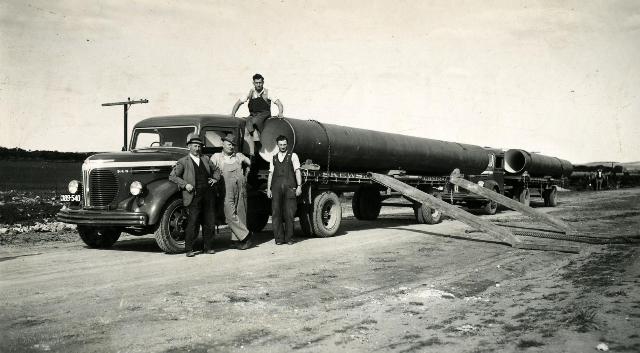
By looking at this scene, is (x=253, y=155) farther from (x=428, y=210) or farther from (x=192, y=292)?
(x=428, y=210)

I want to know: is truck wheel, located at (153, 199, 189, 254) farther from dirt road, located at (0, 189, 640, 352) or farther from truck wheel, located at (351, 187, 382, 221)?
truck wheel, located at (351, 187, 382, 221)

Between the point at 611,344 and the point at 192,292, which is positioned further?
the point at 192,292

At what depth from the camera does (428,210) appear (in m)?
14.7

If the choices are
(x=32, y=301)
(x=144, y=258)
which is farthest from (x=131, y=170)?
(x=32, y=301)

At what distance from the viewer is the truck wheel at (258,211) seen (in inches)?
422

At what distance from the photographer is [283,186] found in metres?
9.84

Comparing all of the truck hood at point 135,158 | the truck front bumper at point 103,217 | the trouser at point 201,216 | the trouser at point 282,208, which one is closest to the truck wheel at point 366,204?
the trouser at point 282,208

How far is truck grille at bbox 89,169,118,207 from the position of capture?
9.01m

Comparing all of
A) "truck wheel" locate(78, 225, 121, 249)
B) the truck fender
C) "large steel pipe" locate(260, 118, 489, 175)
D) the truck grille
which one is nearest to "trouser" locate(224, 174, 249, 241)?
the truck fender

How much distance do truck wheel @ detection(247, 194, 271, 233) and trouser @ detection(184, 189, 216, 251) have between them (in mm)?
1909

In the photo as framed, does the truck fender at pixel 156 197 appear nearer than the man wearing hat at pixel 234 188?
Yes

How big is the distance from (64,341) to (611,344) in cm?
404

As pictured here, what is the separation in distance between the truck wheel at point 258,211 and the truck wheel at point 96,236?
2.47 m

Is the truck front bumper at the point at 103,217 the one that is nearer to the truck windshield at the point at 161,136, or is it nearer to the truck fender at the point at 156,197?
the truck fender at the point at 156,197
